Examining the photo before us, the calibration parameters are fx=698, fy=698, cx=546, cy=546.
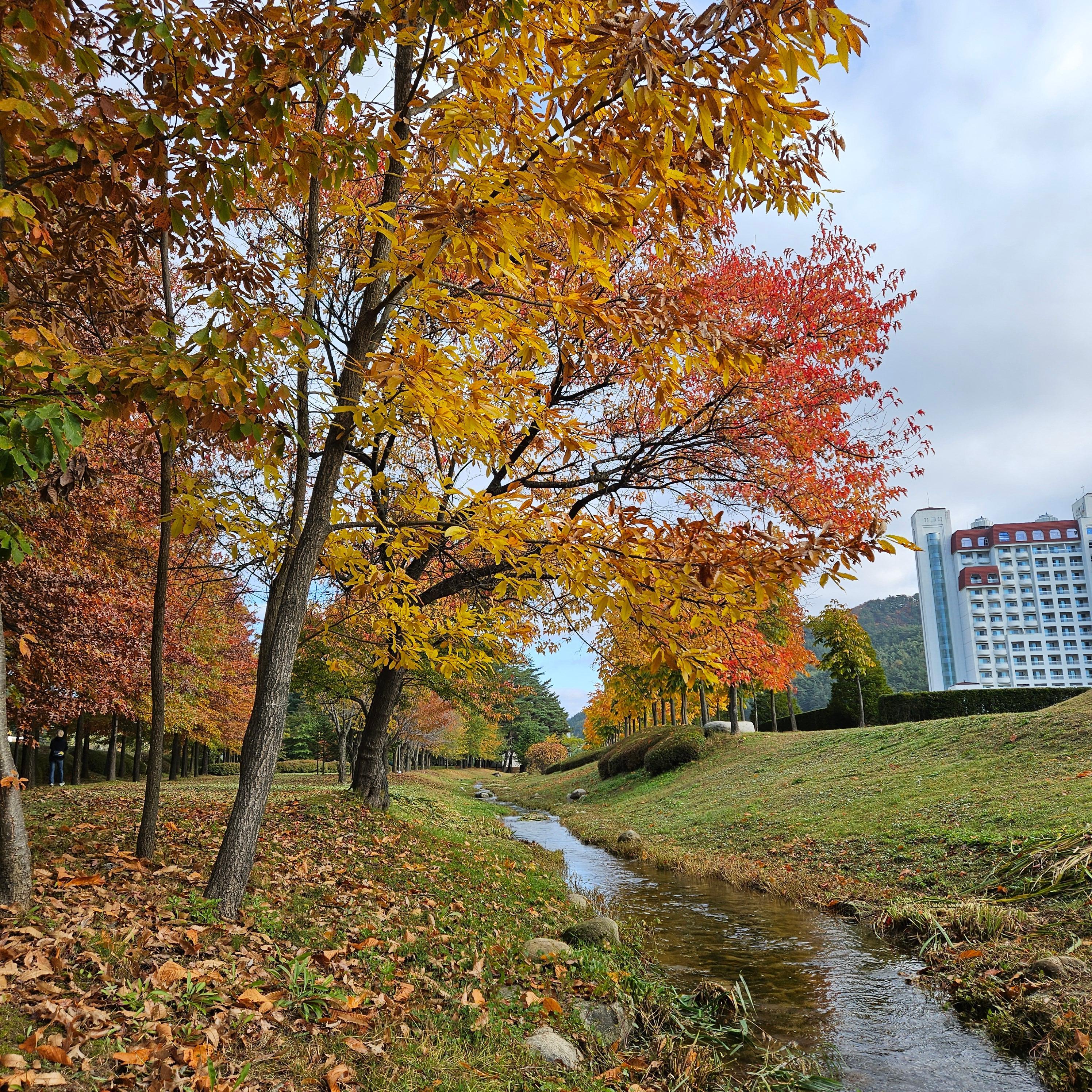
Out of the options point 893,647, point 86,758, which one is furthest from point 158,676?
point 893,647

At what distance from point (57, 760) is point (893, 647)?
118 m

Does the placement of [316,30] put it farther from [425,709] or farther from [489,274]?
[425,709]

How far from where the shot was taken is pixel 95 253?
16.0ft

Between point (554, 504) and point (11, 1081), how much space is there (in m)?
4.76

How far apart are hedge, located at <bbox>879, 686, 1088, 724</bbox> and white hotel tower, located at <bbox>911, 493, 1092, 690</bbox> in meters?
111

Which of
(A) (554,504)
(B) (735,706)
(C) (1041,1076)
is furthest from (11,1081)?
(B) (735,706)

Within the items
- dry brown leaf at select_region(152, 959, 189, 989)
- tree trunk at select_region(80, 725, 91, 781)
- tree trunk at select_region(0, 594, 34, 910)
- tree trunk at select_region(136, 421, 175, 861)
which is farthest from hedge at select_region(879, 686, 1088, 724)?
tree trunk at select_region(80, 725, 91, 781)

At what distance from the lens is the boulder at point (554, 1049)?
411 centimetres

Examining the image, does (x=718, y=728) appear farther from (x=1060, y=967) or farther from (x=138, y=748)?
(x=1060, y=967)

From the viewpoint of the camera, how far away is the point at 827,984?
247 inches

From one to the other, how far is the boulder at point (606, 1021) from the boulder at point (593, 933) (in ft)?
4.65

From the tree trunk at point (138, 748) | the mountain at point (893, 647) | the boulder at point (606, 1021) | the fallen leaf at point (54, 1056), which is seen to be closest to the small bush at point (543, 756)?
the mountain at point (893, 647)

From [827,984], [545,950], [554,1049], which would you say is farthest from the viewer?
[827,984]

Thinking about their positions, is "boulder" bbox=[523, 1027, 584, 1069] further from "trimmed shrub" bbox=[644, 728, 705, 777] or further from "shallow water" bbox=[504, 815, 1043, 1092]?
"trimmed shrub" bbox=[644, 728, 705, 777]
